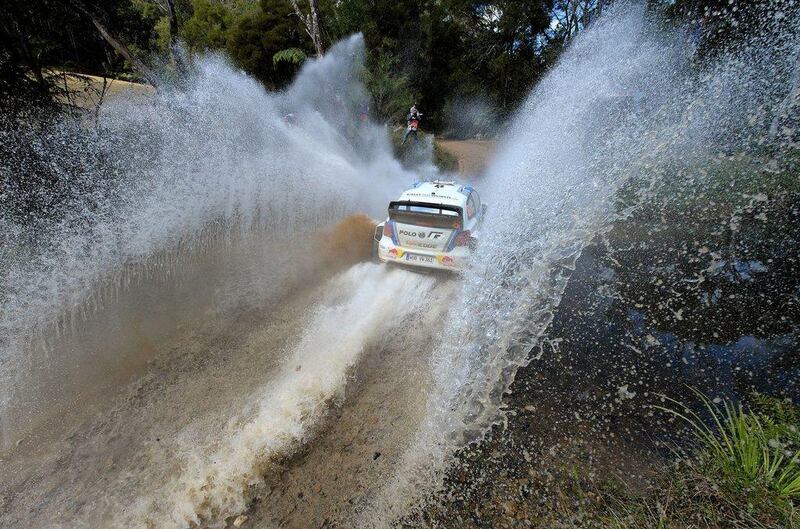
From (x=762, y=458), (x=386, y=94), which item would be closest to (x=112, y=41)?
(x=386, y=94)

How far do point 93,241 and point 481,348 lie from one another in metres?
7.36

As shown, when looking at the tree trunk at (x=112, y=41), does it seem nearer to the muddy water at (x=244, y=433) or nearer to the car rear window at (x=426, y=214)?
the muddy water at (x=244, y=433)

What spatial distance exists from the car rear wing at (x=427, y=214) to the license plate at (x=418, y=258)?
22.2 inches

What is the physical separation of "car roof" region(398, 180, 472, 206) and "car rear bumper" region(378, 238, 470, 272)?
0.90 meters

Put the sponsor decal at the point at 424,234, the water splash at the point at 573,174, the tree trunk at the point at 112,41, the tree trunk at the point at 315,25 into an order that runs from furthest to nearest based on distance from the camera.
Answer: the tree trunk at the point at 315,25
the tree trunk at the point at 112,41
the sponsor decal at the point at 424,234
the water splash at the point at 573,174

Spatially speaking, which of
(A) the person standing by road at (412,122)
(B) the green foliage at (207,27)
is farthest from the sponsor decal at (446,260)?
(B) the green foliage at (207,27)

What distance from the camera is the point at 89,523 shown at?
3660mm

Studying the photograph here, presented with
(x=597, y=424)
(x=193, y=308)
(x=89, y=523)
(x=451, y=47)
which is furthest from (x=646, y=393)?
(x=451, y=47)

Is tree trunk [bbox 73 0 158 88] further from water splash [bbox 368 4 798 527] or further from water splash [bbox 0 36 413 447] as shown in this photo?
water splash [bbox 368 4 798 527]

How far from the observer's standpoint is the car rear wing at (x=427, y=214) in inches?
271

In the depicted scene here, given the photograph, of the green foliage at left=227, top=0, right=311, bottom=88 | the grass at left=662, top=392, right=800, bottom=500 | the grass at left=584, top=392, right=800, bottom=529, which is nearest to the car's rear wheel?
the grass at left=584, top=392, right=800, bottom=529

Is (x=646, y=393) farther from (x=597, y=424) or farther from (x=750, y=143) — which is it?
(x=750, y=143)

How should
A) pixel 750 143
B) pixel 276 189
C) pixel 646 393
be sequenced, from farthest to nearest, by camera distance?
pixel 276 189 → pixel 750 143 → pixel 646 393

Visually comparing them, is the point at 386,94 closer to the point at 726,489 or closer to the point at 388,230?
the point at 388,230
